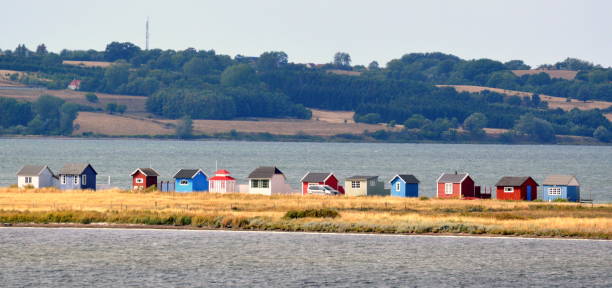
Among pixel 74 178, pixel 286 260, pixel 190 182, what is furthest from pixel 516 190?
pixel 286 260

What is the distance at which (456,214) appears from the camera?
93.8m

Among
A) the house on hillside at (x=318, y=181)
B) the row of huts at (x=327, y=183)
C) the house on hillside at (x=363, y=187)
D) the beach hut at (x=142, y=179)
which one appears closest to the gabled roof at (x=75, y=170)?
the row of huts at (x=327, y=183)

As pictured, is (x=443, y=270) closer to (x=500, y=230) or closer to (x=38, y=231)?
(x=500, y=230)

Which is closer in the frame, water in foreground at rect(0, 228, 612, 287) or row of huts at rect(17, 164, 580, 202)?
water in foreground at rect(0, 228, 612, 287)

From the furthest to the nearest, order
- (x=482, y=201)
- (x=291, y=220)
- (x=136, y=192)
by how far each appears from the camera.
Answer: (x=136, y=192) < (x=482, y=201) < (x=291, y=220)

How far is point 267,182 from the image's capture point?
118m

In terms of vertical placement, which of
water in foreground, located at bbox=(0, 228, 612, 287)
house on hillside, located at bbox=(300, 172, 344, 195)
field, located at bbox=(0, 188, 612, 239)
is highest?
house on hillside, located at bbox=(300, 172, 344, 195)

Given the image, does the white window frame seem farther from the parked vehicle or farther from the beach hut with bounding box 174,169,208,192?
the beach hut with bounding box 174,169,208,192

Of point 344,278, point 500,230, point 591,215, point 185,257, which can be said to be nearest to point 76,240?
point 185,257

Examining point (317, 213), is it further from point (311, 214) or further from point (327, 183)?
point (327, 183)

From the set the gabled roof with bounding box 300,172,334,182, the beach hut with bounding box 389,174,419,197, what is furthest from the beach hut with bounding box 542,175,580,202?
the gabled roof with bounding box 300,172,334,182

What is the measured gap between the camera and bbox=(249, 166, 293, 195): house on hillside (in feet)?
385

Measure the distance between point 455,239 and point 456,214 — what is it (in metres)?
12.1

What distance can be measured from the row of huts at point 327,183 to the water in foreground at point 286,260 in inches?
1310
